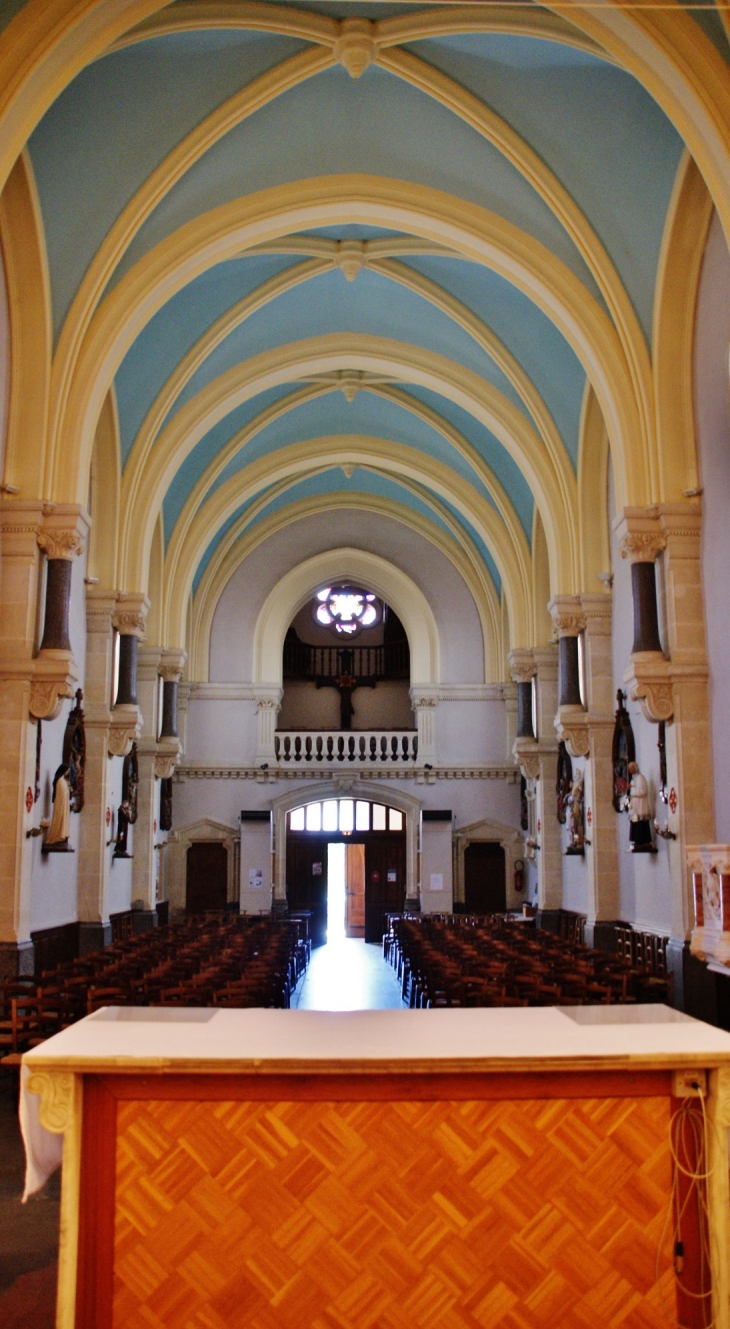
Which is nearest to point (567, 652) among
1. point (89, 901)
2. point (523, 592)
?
point (523, 592)

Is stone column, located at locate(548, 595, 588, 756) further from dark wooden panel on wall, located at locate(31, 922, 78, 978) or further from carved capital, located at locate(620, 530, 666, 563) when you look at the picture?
dark wooden panel on wall, located at locate(31, 922, 78, 978)

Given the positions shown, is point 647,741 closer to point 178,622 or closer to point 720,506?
point 720,506

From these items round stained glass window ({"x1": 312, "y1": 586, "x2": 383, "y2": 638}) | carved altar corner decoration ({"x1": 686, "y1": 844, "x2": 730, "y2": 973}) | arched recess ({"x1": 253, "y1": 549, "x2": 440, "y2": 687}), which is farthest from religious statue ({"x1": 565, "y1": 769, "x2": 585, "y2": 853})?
round stained glass window ({"x1": 312, "y1": 586, "x2": 383, "y2": 638})

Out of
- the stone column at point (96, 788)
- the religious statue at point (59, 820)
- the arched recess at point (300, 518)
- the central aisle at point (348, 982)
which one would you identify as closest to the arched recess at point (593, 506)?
the central aisle at point (348, 982)

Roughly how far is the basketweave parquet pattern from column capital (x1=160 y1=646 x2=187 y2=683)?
58.7ft

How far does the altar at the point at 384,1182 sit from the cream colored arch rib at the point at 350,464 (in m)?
17.5

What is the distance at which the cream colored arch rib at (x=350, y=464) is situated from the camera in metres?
21.0

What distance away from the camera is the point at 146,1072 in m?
3.25

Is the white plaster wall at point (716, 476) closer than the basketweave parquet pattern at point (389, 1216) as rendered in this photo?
No

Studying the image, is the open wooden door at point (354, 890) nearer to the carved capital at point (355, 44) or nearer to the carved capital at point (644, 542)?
the carved capital at point (644, 542)

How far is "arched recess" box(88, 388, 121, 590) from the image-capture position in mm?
15977

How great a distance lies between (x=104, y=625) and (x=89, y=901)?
4.04 metres

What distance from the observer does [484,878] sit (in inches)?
978

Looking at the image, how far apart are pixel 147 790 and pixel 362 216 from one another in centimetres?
1109
